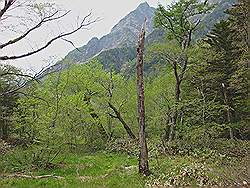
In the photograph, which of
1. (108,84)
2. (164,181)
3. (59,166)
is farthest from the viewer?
(108,84)

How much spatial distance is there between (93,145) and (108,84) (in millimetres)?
6049

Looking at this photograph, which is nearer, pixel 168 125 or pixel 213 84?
pixel 213 84

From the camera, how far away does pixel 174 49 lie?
27.1 m

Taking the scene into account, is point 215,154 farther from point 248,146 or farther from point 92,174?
point 92,174

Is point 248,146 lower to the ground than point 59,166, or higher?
lower

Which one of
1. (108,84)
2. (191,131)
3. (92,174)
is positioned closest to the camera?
(92,174)

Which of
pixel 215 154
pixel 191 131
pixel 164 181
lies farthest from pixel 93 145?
pixel 164 181

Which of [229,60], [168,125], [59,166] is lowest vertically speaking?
[168,125]

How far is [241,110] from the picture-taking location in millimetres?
26344

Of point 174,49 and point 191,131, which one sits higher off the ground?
point 174,49

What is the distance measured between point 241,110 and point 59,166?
13.3m

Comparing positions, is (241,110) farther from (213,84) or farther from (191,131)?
(191,131)

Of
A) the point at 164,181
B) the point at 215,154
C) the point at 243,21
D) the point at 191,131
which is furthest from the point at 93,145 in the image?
the point at 164,181

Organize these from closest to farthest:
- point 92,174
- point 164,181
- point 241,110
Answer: point 164,181 < point 92,174 < point 241,110
